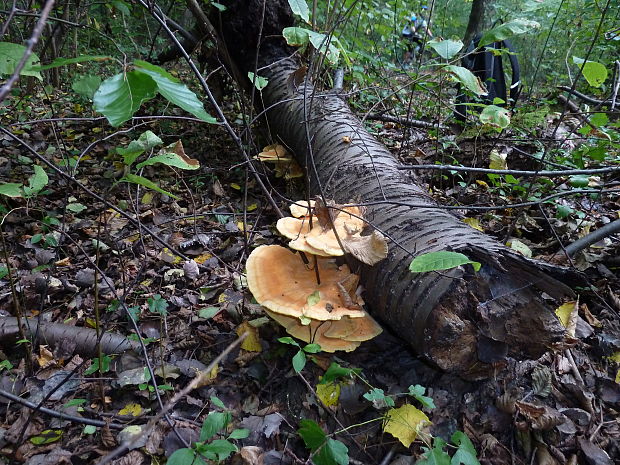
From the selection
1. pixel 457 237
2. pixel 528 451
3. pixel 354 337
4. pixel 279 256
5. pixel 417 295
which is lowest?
pixel 528 451

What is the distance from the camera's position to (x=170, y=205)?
4.98 m

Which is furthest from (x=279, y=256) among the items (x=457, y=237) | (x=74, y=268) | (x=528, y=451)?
(x=74, y=268)

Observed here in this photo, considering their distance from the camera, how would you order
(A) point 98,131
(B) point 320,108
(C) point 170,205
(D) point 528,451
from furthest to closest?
1. (A) point 98,131
2. (C) point 170,205
3. (B) point 320,108
4. (D) point 528,451

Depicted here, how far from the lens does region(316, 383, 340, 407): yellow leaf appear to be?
2439 mm

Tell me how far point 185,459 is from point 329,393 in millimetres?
939

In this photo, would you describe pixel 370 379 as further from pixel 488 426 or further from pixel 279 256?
pixel 279 256

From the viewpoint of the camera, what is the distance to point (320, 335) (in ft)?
8.31

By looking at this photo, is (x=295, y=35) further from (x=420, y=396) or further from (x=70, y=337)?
(x=70, y=337)

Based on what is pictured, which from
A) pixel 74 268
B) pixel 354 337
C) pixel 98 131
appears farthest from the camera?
pixel 98 131

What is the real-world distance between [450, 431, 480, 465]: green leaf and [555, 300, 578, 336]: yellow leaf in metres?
1.13

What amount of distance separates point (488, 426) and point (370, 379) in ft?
2.32

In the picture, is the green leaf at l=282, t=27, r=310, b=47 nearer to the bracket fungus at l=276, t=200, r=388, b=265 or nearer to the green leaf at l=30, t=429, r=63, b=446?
the bracket fungus at l=276, t=200, r=388, b=265

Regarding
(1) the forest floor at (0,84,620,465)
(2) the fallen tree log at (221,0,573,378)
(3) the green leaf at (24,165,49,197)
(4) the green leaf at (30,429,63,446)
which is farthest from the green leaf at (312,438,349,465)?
(3) the green leaf at (24,165,49,197)

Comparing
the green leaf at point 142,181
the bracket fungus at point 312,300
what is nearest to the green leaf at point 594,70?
the bracket fungus at point 312,300
